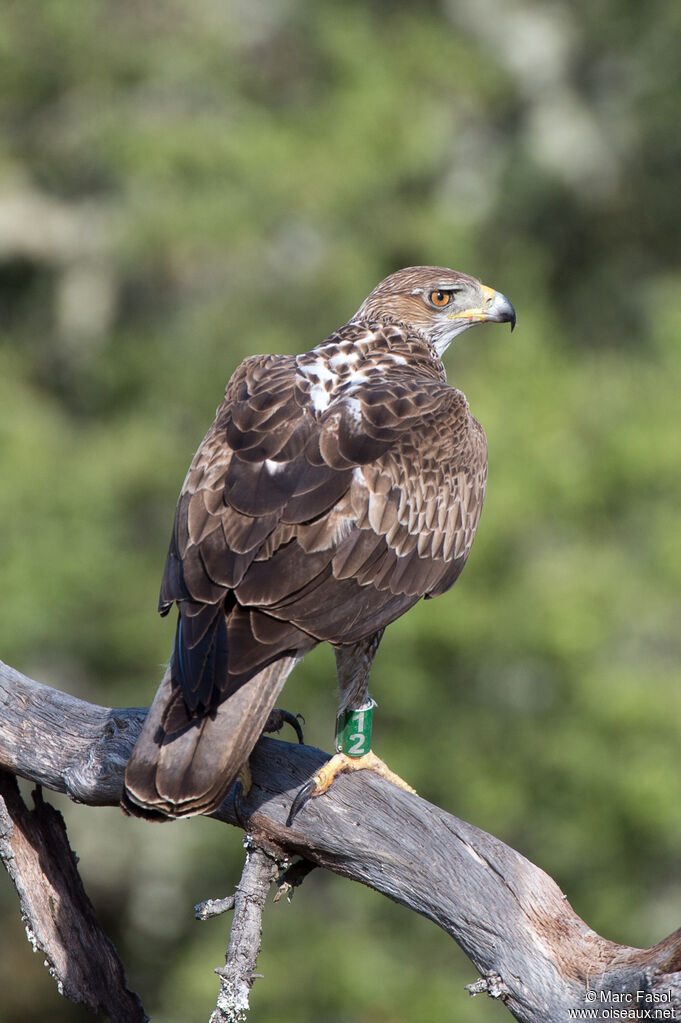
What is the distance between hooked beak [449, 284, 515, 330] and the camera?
18.6 feet

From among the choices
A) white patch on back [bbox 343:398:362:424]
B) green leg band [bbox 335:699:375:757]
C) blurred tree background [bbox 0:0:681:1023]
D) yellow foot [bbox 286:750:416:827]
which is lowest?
yellow foot [bbox 286:750:416:827]

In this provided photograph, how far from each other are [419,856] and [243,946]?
543 mm

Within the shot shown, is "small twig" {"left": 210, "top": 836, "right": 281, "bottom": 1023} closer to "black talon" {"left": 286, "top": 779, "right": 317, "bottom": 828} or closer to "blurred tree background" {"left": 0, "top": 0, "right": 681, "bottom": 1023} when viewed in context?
"black talon" {"left": 286, "top": 779, "right": 317, "bottom": 828}

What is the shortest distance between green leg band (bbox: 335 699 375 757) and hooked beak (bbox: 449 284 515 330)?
6.33 feet

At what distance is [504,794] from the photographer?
12.3m

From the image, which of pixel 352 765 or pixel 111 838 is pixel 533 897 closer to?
pixel 352 765

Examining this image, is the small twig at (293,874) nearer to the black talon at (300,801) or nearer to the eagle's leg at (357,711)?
the black talon at (300,801)

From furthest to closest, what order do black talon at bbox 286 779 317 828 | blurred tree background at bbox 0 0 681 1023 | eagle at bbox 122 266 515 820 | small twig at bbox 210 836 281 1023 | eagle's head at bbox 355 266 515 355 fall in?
blurred tree background at bbox 0 0 681 1023
eagle's head at bbox 355 266 515 355
black talon at bbox 286 779 317 828
small twig at bbox 210 836 281 1023
eagle at bbox 122 266 515 820

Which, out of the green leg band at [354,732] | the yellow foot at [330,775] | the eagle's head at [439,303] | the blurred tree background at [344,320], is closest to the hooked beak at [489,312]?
the eagle's head at [439,303]

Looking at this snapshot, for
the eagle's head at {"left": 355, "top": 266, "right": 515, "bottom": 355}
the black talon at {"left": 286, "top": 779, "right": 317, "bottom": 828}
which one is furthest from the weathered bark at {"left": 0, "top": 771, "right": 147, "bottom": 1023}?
the eagle's head at {"left": 355, "top": 266, "right": 515, "bottom": 355}

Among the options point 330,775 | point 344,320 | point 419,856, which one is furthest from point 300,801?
point 344,320

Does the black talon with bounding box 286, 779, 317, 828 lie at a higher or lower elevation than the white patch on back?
lower

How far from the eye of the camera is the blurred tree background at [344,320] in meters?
12.3

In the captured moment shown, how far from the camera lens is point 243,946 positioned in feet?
12.2
